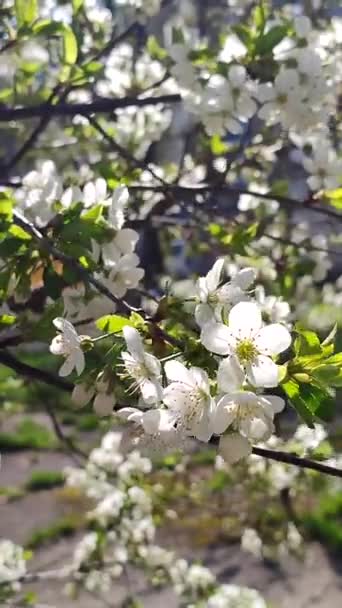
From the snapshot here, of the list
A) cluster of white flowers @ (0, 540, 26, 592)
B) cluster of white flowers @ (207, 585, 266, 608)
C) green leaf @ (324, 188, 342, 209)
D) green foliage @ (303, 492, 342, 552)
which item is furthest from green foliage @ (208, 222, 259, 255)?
green foliage @ (303, 492, 342, 552)

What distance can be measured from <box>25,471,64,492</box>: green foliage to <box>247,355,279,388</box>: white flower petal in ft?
13.4

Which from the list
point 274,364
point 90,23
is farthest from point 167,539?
point 274,364

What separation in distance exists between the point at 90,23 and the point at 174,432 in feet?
5.20

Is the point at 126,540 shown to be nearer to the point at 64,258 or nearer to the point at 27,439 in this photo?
the point at 64,258

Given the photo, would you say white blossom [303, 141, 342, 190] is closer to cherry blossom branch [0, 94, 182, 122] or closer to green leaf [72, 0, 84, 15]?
cherry blossom branch [0, 94, 182, 122]

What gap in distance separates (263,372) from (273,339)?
0.15 feet

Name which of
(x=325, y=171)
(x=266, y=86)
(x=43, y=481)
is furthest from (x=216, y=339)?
(x=43, y=481)

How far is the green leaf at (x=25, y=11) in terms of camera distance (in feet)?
5.08

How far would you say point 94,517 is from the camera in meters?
2.49

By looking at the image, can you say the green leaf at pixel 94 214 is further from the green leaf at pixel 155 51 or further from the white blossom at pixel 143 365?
the green leaf at pixel 155 51

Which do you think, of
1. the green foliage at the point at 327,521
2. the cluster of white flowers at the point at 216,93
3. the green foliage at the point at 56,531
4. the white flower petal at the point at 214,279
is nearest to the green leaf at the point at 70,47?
the cluster of white flowers at the point at 216,93

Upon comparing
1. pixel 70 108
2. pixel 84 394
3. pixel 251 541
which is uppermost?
pixel 84 394

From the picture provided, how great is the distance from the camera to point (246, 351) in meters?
0.77

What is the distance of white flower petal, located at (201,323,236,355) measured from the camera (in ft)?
2.53
